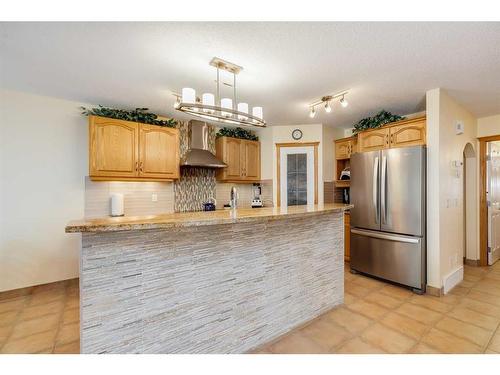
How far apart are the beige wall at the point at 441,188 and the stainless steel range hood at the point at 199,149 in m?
2.87

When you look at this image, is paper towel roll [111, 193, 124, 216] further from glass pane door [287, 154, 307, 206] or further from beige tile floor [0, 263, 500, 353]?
glass pane door [287, 154, 307, 206]

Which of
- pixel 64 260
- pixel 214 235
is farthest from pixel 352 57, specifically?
pixel 64 260

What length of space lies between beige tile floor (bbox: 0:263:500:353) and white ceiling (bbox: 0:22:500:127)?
7.98 ft

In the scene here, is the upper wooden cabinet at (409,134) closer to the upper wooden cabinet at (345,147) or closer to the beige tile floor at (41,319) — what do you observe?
the upper wooden cabinet at (345,147)

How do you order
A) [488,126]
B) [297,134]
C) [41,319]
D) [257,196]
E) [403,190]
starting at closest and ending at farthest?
[41,319] < [403,190] < [488,126] < [297,134] < [257,196]

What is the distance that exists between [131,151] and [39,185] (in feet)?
3.89

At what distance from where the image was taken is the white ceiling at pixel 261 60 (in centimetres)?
175

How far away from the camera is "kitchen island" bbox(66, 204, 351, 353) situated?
1.36 meters

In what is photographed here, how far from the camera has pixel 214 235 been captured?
69.0 inches

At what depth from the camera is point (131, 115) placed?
338cm

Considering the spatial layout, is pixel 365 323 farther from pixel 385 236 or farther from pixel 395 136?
pixel 395 136

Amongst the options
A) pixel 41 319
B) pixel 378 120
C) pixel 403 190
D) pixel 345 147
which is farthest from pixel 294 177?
pixel 41 319

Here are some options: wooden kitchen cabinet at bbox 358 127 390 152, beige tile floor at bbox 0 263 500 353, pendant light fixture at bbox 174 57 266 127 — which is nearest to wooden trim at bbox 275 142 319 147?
wooden kitchen cabinet at bbox 358 127 390 152
